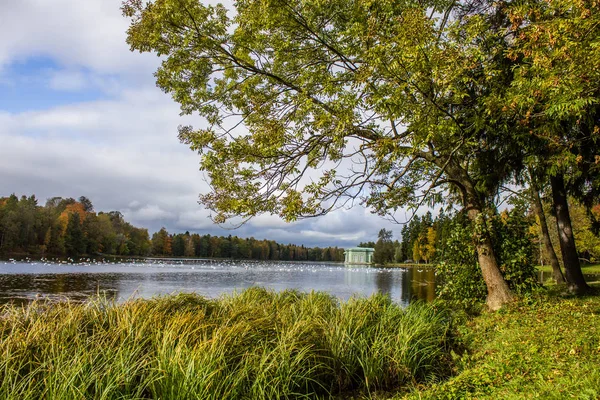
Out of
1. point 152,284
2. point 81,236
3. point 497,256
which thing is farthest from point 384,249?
point 497,256

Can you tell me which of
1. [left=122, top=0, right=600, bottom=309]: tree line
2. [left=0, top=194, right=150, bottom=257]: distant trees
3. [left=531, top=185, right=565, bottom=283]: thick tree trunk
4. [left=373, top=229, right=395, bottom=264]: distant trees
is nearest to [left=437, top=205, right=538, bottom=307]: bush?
[left=122, top=0, right=600, bottom=309]: tree line

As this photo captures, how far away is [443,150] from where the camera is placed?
27.6ft

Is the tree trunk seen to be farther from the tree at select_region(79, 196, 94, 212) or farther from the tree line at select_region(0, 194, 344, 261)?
the tree at select_region(79, 196, 94, 212)

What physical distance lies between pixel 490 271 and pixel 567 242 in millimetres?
3578

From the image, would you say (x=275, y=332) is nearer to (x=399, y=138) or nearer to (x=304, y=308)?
(x=304, y=308)

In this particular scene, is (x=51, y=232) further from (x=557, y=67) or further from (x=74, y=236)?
(x=557, y=67)

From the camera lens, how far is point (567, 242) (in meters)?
11.0

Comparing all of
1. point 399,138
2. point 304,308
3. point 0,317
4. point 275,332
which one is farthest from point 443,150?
point 0,317

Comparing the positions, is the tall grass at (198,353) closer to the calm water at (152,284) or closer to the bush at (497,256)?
the calm water at (152,284)

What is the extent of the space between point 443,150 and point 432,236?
65918 mm

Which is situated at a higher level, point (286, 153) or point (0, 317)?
point (286, 153)

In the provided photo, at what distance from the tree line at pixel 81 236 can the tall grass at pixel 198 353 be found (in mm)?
74849

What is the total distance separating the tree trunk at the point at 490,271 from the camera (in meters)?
9.05

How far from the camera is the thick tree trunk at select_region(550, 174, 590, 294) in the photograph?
1077 centimetres
